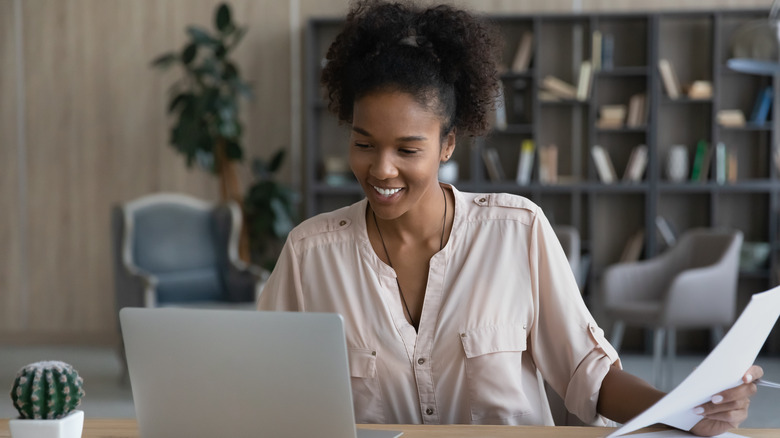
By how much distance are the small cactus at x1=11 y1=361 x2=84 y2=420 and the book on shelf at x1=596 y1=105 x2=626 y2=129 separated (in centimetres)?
500

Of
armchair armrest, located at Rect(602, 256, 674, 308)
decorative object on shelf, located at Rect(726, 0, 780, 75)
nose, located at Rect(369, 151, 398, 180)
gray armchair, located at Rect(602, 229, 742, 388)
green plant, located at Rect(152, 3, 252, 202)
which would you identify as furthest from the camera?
green plant, located at Rect(152, 3, 252, 202)

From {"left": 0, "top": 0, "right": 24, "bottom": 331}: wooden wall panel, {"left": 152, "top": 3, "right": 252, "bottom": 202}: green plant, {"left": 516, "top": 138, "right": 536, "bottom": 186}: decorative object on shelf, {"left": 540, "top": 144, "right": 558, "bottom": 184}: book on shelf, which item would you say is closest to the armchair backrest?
{"left": 152, "top": 3, "right": 252, "bottom": 202}: green plant

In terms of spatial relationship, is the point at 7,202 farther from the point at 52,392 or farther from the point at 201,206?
the point at 52,392

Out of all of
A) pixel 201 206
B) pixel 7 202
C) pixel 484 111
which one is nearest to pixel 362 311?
pixel 484 111

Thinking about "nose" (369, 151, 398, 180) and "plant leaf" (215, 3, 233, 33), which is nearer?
"nose" (369, 151, 398, 180)

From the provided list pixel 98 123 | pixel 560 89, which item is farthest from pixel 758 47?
pixel 98 123

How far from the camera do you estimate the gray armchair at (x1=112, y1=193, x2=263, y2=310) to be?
16.1 ft

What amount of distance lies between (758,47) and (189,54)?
135 inches

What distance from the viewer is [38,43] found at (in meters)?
6.36

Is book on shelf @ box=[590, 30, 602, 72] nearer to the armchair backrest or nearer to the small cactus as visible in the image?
the armchair backrest

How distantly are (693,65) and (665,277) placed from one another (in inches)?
62.1

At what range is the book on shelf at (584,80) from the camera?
18.9 ft

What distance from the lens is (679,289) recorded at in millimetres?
4695

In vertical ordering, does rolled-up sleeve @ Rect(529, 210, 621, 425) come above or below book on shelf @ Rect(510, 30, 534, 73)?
below
